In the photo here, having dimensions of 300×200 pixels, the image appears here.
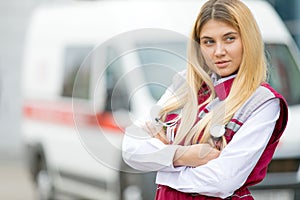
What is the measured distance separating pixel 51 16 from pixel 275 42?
8.41 feet

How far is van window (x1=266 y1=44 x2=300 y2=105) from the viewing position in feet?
24.8

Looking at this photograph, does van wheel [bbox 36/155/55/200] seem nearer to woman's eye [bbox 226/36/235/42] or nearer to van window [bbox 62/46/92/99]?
van window [bbox 62/46/92/99]

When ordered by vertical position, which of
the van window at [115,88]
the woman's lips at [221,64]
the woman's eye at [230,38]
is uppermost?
the woman's eye at [230,38]

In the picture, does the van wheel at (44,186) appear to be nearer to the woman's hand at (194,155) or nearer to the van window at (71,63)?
the van window at (71,63)

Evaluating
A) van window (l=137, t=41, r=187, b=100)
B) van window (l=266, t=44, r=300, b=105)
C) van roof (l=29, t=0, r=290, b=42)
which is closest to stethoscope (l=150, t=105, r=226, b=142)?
van window (l=137, t=41, r=187, b=100)

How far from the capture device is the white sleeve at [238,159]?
2521 millimetres

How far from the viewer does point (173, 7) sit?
7812 millimetres

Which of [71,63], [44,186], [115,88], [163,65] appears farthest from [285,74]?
[163,65]

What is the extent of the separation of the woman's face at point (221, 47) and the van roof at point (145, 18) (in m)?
4.67

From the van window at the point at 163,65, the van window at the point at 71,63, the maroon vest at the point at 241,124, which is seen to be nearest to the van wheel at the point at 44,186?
the van window at the point at 71,63

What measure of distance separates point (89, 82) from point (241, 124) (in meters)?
5.52

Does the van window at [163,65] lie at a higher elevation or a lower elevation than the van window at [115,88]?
higher

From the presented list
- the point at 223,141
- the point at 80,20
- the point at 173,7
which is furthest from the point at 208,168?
the point at 80,20

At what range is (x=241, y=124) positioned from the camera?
8.36ft
